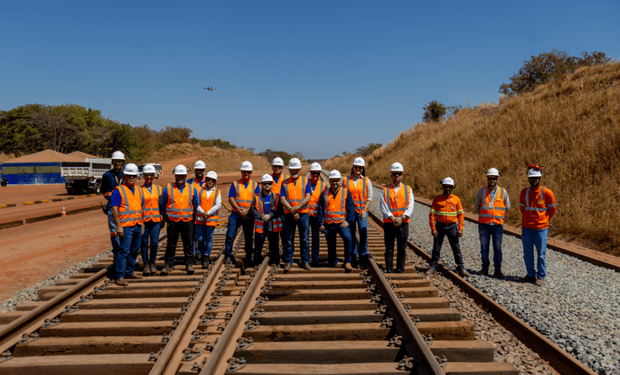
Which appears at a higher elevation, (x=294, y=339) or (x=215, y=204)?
(x=215, y=204)

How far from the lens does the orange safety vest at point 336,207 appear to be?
5.99 metres

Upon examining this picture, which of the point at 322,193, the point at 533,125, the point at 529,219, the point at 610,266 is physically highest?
the point at 533,125

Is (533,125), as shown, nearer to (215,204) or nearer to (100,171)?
(215,204)

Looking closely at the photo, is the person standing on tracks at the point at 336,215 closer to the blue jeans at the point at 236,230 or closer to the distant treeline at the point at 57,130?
the blue jeans at the point at 236,230

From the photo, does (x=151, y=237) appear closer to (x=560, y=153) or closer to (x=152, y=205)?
(x=152, y=205)

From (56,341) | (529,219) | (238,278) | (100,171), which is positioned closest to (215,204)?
(238,278)

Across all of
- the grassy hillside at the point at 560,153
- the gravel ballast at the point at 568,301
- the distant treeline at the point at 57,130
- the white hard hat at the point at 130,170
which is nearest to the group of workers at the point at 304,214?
the white hard hat at the point at 130,170

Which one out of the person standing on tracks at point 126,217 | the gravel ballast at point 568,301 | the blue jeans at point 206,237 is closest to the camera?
the gravel ballast at point 568,301

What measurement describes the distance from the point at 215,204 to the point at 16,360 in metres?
3.37

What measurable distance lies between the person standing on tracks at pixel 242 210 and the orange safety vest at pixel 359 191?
1657 mm

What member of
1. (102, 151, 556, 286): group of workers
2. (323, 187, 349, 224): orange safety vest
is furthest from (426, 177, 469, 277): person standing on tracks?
(323, 187, 349, 224): orange safety vest

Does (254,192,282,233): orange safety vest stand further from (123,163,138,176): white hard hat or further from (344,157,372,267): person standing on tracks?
(123,163,138,176): white hard hat

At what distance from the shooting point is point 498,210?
6078 mm

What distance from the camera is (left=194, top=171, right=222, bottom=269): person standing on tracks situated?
20.1ft
